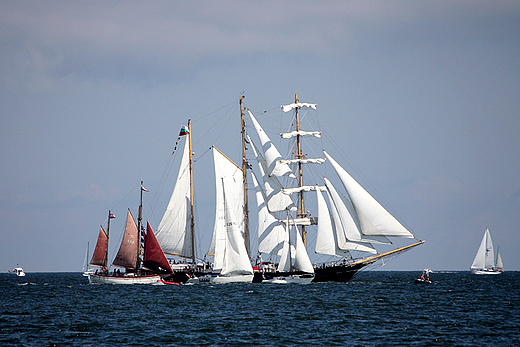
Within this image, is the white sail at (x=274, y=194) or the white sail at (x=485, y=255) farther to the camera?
the white sail at (x=485, y=255)

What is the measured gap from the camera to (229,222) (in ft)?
258

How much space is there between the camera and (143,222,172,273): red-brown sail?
81.8 meters

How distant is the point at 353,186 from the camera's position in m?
76.2

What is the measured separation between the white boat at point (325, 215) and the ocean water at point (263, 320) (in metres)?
11.8

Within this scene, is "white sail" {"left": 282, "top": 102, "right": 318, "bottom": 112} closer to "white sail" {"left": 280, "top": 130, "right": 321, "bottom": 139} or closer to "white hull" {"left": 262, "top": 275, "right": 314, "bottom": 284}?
"white sail" {"left": 280, "top": 130, "right": 321, "bottom": 139}

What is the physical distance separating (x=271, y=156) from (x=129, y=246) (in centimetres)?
2344

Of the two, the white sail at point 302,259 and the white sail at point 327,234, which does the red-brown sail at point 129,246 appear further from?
the white sail at point 327,234

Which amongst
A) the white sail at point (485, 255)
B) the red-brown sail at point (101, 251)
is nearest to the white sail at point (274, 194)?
the red-brown sail at point (101, 251)

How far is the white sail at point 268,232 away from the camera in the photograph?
85188mm

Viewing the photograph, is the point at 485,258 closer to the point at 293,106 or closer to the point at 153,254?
the point at 293,106

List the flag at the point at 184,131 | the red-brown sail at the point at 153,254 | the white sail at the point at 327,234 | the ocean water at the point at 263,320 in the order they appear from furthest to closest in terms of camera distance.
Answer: the flag at the point at 184,131
the red-brown sail at the point at 153,254
the white sail at the point at 327,234
the ocean water at the point at 263,320

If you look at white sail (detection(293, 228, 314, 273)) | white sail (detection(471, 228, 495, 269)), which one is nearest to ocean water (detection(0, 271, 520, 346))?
white sail (detection(293, 228, 314, 273))

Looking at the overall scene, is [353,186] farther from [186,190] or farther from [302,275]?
[186,190]

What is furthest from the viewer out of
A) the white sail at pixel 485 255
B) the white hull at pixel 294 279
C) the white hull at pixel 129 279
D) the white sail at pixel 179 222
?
the white sail at pixel 485 255
